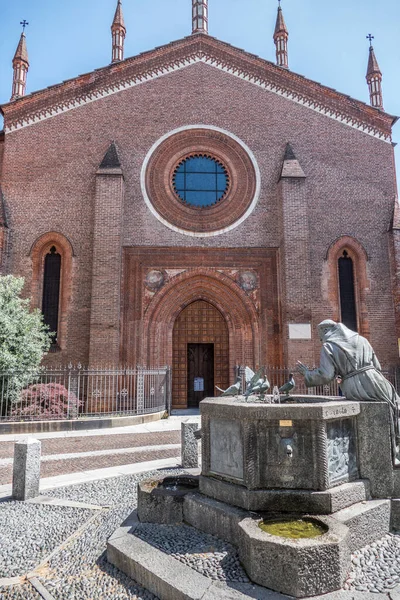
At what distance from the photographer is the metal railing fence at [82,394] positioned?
1098 centimetres

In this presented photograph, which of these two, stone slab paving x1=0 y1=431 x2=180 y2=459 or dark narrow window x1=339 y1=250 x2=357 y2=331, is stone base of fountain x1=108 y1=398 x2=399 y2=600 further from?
dark narrow window x1=339 y1=250 x2=357 y2=331

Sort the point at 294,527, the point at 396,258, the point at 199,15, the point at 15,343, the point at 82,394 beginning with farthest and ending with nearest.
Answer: the point at 199,15, the point at 396,258, the point at 82,394, the point at 15,343, the point at 294,527

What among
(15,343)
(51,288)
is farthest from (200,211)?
(15,343)

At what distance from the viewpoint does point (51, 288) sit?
15688mm

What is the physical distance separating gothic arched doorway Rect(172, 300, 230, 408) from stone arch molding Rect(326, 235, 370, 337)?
4.12 m

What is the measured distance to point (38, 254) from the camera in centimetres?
1562

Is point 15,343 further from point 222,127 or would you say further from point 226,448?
point 222,127

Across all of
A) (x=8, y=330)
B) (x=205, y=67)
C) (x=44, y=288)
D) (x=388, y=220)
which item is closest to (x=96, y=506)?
(x=8, y=330)

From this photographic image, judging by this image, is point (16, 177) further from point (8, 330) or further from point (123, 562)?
point (123, 562)

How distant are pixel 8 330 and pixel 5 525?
7850 millimetres

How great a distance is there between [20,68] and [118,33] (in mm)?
4205

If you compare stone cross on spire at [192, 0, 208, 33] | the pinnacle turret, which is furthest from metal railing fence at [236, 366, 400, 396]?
stone cross on spire at [192, 0, 208, 33]

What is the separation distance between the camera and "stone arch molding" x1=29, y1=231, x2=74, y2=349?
15305 millimetres

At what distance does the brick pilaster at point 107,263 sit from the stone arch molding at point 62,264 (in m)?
1.29
